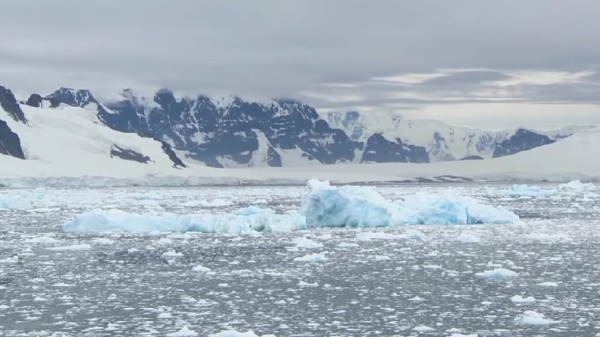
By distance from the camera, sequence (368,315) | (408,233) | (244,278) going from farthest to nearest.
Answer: (408,233) < (244,278) < (368,315)

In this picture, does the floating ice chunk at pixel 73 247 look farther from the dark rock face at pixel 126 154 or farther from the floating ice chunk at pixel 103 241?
the dark rock face at pixel 126 154

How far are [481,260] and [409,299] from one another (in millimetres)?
6280

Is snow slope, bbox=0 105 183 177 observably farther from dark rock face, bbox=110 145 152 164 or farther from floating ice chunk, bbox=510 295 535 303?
floating ice chunk, bbox=510 295 535 303

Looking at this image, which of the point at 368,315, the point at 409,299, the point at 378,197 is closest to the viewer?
the point at 368,315

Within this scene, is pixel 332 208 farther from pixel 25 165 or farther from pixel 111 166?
pixel 111 166

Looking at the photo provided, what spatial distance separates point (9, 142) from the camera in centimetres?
13612

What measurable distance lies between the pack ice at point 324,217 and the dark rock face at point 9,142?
108m

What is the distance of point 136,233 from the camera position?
30047 mm

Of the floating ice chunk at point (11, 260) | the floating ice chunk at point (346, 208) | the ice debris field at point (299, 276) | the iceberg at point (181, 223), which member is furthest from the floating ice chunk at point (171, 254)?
the floating ice chunk at point (346, 208)

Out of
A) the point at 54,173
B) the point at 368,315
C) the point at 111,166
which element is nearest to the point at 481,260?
the point at 368,315

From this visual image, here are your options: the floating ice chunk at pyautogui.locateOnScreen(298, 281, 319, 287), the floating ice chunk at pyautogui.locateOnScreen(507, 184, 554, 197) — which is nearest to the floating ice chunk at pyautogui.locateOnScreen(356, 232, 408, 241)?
the floating ice chunk at pyautogui.locateOnScreen(298, 281, 319, 287)

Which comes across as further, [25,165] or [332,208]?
[25,165]

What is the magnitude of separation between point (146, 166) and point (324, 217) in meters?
115

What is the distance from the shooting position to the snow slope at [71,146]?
131m
